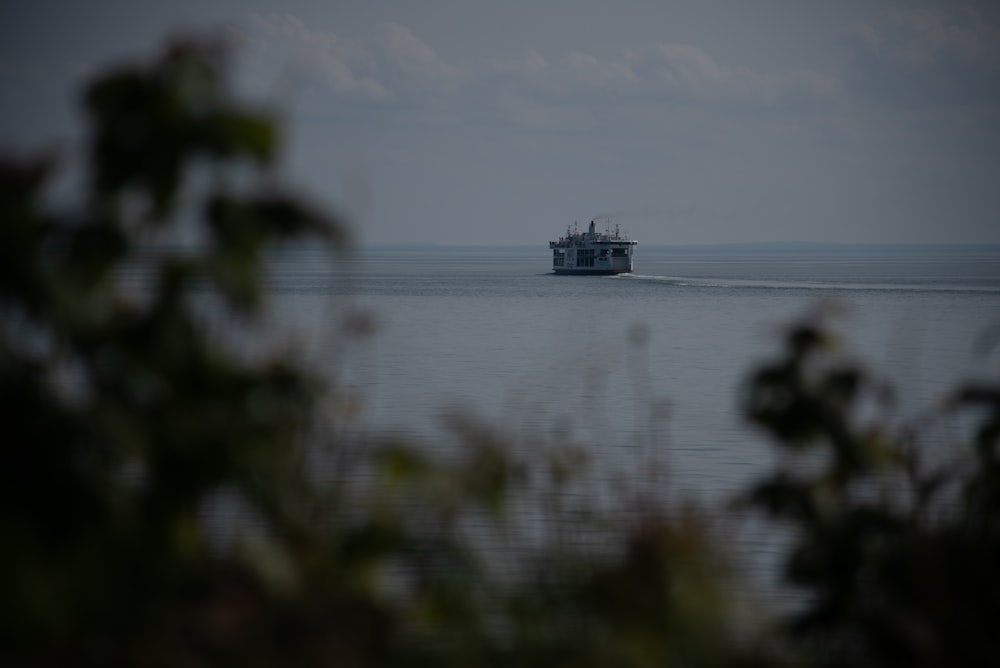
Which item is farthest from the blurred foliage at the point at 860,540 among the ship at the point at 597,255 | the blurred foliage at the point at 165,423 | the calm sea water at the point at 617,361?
the ship at the point at 597,255

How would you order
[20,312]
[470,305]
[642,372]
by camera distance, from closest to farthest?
[20,312] < [642,372] < [470,305]

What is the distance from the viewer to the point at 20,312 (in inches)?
83.3

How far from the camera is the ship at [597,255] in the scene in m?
100

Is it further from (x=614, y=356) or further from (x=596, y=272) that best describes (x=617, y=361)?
(x=596, y=272)

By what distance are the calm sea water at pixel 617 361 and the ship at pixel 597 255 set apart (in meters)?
37.9

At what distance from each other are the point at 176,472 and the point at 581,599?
1.06m

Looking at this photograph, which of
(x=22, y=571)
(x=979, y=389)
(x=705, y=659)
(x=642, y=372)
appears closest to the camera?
(x=22, y=571)

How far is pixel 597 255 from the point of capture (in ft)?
327

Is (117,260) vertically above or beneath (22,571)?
above

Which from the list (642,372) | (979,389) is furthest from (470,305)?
(979,389)

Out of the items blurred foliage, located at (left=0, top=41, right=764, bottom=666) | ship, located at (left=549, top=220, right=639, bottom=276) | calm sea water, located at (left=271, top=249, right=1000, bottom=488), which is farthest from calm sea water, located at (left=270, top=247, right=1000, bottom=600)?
ship, located at (left=549, top=220, right=639, bottom=276)

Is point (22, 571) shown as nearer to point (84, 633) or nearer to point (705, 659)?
point (84, 633)

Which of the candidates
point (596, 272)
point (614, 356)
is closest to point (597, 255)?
point (596, 272)

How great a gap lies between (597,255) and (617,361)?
9594 cm
